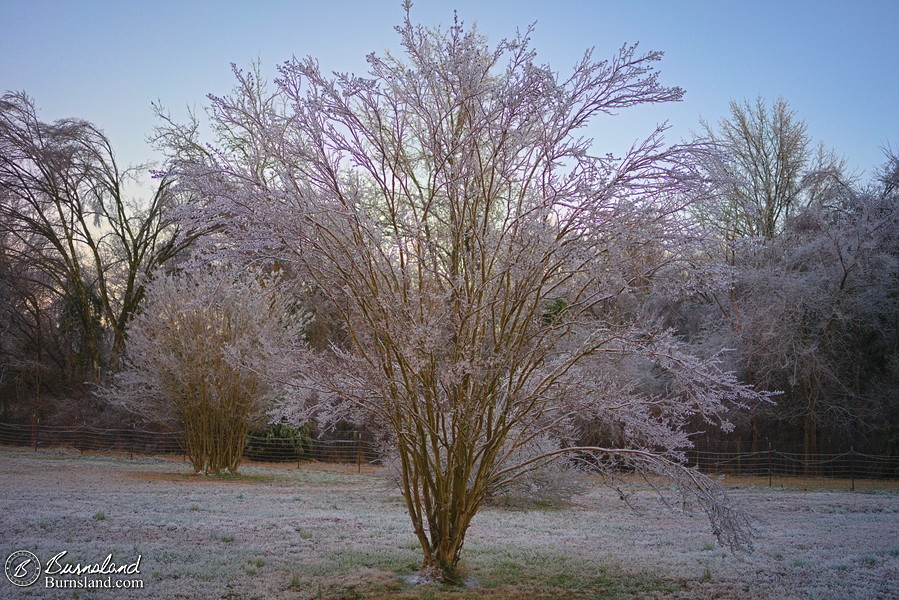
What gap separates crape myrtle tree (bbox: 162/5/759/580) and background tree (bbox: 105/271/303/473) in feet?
28.1

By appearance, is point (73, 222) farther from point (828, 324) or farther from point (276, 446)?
point (828, 324)

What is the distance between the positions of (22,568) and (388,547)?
321 cm

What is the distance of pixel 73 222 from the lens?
23.5 metres

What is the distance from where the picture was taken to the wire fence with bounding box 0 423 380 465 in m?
21.5

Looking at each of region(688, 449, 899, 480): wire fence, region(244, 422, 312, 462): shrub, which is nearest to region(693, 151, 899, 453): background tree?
region(688, 449, 899, 480): wire fence

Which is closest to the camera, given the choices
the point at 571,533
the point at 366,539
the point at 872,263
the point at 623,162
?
the point at 623,162

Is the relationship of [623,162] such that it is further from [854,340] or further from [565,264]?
[854,340]

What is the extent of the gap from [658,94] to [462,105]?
1.47 metres

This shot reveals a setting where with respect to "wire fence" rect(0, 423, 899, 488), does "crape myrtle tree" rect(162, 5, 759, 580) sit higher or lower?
higher

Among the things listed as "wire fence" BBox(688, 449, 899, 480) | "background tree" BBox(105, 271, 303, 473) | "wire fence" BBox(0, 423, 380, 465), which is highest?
"background tree" BBox(105, 271, 303, 473)

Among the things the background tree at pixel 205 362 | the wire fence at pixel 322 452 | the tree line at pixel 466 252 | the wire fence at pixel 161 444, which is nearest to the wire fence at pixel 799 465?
the wire fence at pixel 322 452

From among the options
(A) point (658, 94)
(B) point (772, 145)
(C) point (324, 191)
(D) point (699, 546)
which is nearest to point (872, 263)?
(B) point (772, 145)

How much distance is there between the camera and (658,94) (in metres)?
5.18

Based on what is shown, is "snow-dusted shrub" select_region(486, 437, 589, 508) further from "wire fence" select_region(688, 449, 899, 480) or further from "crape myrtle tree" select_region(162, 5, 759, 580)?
"wire fence" select_region(688, 449, 899, 480)
